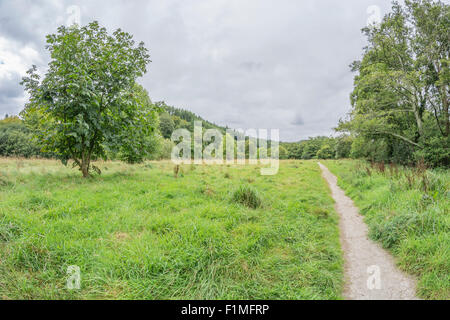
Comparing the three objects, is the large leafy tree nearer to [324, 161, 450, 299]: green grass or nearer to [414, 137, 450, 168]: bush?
[414, 137, 450, 168]: bush

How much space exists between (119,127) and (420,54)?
23.9m

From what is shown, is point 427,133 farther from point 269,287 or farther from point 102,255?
point 102,255

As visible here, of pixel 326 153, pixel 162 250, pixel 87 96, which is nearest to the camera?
pixel 162 250

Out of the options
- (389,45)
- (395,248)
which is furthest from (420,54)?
(395,248)

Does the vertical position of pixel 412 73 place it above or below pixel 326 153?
above

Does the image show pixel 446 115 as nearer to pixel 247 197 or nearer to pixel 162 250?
pixel 247 197

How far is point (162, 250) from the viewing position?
3.77 metres

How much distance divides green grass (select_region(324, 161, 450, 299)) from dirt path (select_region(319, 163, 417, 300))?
0.20 meters

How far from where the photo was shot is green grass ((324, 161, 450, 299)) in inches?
136

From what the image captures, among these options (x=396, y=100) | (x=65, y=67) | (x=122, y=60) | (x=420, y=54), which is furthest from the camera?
(x=396, y=100)

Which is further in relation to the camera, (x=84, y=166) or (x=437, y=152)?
(x=437, y=152)

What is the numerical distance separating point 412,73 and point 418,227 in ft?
48.5

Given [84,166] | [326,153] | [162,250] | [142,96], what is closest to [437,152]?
[162,250]

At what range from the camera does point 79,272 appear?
3.16 m
